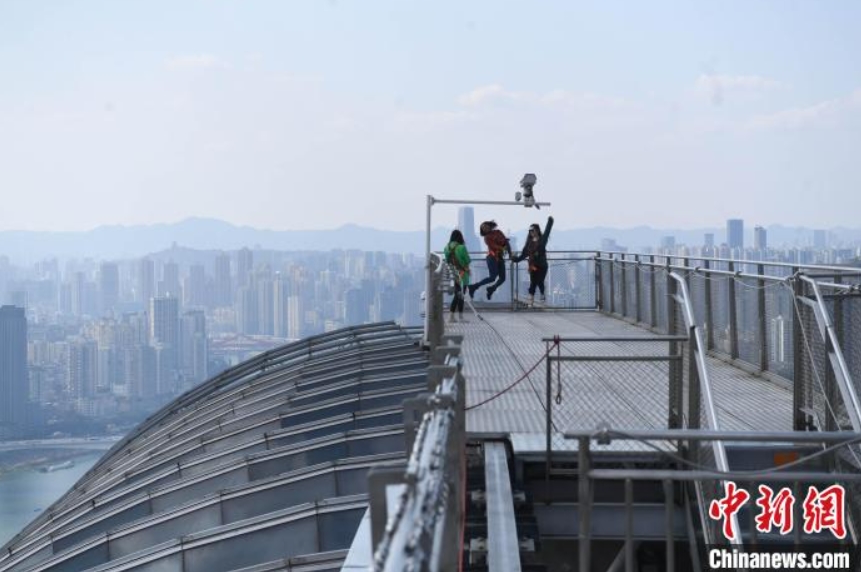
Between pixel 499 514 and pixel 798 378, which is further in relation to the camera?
pixel 798 378

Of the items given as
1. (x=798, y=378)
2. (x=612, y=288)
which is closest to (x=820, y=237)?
(x=612, y=288)

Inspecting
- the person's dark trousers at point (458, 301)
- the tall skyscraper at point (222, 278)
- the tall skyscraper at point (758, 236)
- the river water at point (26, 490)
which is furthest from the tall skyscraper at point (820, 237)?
the tall skyscraper at point (222, 278)

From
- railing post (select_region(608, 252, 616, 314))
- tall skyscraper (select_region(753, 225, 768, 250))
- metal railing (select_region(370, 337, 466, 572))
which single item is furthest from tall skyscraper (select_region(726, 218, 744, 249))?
metal railing (select_region(370, 337, 466, 572))

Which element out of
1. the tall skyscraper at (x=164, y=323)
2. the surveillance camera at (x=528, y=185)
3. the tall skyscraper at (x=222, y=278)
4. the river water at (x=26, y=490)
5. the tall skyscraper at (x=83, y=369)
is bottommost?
the river water at (x=26, y=490)

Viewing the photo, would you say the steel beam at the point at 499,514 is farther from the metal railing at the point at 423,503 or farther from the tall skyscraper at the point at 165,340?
the tall skyscraper at the point at 165,340

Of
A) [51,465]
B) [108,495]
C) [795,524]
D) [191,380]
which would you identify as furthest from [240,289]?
[795,524]

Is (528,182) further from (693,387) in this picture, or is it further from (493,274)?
(693,387)
